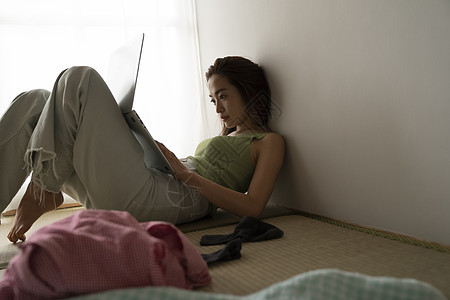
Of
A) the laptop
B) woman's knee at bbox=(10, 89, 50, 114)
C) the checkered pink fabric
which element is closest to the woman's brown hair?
→ the laptop

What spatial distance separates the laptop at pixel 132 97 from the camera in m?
1.57

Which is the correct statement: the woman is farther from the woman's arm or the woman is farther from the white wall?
the white wall

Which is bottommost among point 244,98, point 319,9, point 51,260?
point 51,260

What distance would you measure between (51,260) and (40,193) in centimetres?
94

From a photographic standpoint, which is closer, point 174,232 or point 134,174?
point 174,232

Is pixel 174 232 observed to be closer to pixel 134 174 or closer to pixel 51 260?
pixel 51 260

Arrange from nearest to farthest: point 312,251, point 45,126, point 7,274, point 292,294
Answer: point 292,294, point 7,274, point 312,251, point 45,126

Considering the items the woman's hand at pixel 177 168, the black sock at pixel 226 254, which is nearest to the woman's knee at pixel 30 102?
the woman's hand at pixel 177 168

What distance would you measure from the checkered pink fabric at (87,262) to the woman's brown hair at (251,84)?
4.15ft

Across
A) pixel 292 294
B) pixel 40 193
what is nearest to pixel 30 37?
pixel 40 193

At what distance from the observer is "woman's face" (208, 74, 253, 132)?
2.04m

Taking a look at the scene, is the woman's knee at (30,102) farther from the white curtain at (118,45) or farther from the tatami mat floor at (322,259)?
the white curtain at (118,45)

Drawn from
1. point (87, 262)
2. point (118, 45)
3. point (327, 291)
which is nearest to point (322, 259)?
point (327, 291)

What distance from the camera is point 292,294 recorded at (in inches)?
26.5
